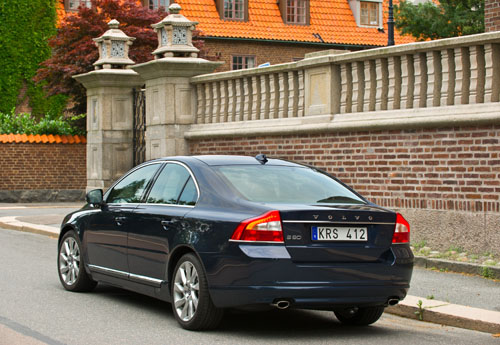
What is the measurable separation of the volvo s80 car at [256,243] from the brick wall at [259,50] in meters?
34.6

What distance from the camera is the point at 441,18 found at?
3828 cm

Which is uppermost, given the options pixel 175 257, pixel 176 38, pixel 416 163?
pixel 176 38

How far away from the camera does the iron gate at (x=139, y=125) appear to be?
18.0m

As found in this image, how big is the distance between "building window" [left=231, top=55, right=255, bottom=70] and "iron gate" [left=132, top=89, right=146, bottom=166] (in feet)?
82.7

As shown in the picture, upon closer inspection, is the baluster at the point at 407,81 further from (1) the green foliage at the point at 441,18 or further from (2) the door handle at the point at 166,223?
(1) the green foliage at the point at 441,18

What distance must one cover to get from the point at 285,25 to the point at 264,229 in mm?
38310

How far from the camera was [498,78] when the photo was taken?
1077cm

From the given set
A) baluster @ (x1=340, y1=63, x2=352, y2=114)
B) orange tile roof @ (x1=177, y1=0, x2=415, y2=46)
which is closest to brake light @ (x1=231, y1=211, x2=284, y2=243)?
baluster @ (x1=340, y1=63, x2=352, y2=114)

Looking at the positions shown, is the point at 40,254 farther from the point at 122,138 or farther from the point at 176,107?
the point at 122,138

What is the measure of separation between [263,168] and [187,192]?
2.30ft

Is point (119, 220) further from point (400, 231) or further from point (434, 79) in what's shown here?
point (434, 79)

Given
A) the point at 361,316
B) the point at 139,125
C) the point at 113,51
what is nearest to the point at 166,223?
the point at 361,316

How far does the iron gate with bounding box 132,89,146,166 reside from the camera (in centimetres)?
1802

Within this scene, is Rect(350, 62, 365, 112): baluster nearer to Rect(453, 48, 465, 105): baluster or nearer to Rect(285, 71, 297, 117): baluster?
Rect(285, 71, 297, 117): baluster
